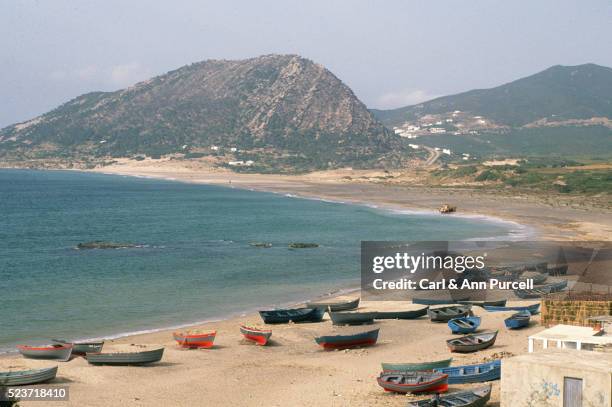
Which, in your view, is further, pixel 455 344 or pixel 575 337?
pixel 455 344

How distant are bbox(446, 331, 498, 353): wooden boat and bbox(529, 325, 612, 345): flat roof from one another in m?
4.93

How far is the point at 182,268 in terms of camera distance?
5328 centimetres

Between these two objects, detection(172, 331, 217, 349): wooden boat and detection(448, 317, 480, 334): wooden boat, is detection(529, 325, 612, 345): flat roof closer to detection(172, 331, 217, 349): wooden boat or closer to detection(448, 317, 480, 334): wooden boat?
detection(448, 317, 480, 334): wooden boat

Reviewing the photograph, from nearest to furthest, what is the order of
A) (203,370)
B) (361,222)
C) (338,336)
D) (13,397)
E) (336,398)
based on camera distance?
(13,397) → (336,398) → (203,370) → (338,336) → (361,222)

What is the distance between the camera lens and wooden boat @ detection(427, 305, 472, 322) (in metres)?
36.2

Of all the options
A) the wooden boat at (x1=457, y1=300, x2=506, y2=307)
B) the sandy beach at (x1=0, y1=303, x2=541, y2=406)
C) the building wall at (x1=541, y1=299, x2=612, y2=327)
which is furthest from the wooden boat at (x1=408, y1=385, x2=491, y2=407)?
the wooden boat at (x1=457, y1=300, x2=506, y2=307)

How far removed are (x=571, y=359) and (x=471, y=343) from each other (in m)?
11.1

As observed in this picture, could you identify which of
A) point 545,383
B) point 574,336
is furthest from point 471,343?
point 545,383

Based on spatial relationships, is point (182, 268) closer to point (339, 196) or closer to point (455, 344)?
point (455, 344)

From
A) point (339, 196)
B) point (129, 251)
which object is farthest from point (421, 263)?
point (339, 196)

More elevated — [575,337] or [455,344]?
[575,337]

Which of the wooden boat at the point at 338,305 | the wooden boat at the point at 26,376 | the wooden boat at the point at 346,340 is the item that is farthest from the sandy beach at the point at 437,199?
the wooden boat at the point at 26,376

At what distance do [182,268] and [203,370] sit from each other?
26.0 meters

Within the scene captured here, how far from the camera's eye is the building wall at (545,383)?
16.8 meters
